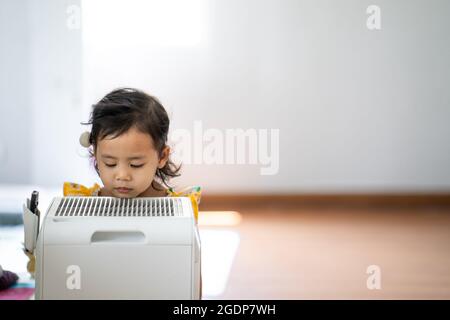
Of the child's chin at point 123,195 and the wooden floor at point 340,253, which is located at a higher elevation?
the child's chin at point 123,195

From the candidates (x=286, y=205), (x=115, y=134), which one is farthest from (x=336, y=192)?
(x=115, y=134)

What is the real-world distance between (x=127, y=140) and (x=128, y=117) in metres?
0.06

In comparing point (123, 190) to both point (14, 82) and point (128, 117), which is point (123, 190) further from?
point (14, 82)

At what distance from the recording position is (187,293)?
1137 millimetres

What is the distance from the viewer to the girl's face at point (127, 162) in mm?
1324

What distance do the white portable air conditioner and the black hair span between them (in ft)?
0.83

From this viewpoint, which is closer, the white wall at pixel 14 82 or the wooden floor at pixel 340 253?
the wooden floor at pixel 340 253

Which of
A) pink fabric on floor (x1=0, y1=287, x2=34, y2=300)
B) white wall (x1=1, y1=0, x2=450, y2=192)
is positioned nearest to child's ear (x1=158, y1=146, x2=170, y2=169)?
pink fabric on floor (x1=0, y1=287, x2=34, y2=300)

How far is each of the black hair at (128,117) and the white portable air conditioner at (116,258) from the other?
0.83 ft

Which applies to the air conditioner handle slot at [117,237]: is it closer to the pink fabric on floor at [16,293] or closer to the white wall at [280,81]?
the pink fabric on floor at [16,293]

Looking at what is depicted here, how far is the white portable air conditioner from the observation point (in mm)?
1107

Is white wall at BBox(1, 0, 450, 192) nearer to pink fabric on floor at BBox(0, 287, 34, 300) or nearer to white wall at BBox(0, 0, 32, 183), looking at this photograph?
white wall at BBox(0, 0, 32, 183)

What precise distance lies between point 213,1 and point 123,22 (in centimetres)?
46

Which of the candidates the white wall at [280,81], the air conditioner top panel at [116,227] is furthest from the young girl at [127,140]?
the white wall at [280,81]
